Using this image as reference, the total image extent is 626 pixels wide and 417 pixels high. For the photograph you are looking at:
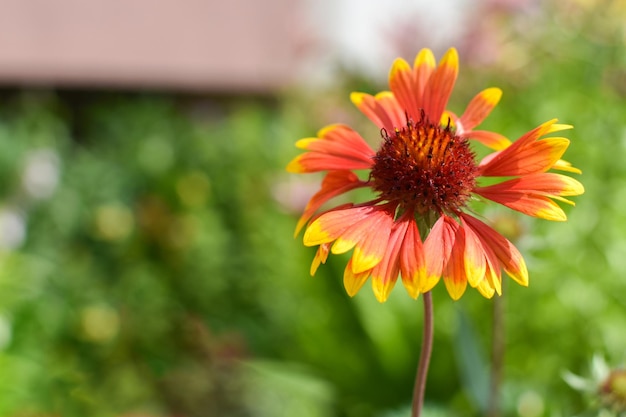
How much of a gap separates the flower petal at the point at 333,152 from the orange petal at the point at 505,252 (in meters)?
0.13

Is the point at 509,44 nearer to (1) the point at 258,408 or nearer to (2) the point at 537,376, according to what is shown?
(2) the point at 537,376

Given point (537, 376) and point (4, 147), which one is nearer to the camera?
point (537, 376)

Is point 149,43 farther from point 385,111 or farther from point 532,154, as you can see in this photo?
point 532,154

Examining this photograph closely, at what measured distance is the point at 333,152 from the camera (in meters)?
0.67

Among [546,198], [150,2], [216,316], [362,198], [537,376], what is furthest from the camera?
[150,2]

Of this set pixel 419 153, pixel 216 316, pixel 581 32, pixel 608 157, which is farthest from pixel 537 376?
pixel 216 316

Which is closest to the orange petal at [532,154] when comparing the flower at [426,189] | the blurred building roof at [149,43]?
the flower at [426,189]

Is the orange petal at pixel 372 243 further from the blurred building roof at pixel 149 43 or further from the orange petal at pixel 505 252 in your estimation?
the blurred building roof at pixel 149 43

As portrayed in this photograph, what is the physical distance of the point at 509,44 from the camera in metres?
2.03

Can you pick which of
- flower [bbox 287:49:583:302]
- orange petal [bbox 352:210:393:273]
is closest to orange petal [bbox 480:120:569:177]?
Answer: flower [bbox 287:49:583:302]

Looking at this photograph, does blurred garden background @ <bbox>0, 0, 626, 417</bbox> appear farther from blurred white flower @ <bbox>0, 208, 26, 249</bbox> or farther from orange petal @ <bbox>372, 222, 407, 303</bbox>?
orange petal @ <bbox>372, 222, 407, 303</bbox>

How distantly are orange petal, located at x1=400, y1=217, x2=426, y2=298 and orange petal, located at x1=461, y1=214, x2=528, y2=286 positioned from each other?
5 cm

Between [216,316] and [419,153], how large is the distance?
2.03m

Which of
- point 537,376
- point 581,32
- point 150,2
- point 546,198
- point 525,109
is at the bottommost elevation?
point 537,376
